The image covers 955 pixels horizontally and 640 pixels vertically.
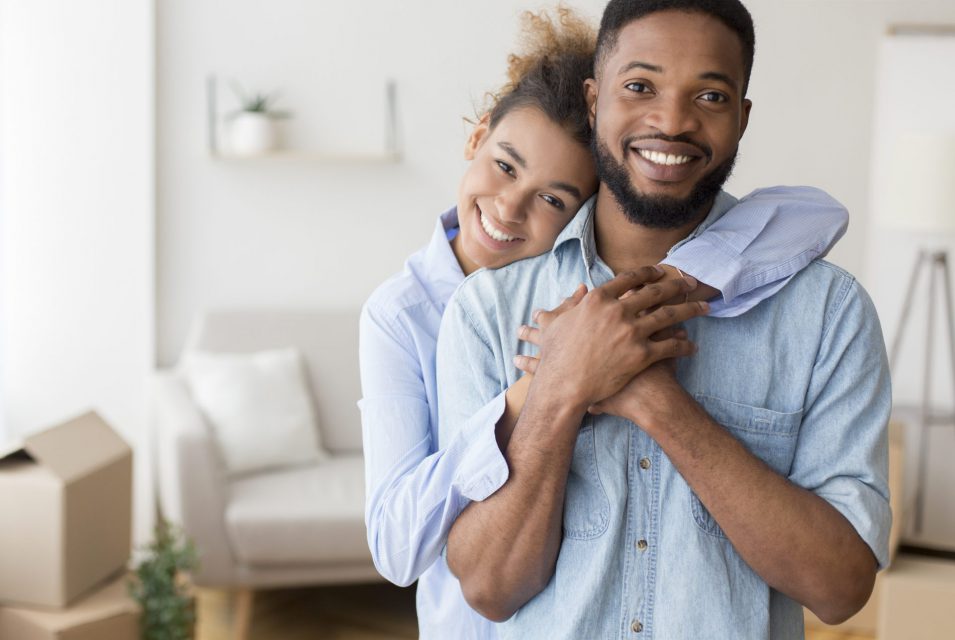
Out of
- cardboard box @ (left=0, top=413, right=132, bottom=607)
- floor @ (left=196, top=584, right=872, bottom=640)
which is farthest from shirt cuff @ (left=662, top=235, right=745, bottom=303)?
floor @ (left=196, top=584, right=872, bottom=640)

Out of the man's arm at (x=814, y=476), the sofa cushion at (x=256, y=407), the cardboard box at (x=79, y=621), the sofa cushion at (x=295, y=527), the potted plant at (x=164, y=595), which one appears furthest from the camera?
the sofa cushion at (x=256, y=407)

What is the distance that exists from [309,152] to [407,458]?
2881 mm

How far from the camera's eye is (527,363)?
43.3 inches

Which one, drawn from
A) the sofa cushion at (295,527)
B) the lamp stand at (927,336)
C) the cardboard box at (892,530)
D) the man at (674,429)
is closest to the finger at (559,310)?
the man at (674,429)

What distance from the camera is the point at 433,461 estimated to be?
1.17 meters

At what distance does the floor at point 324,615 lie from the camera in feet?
Answer: 10.8

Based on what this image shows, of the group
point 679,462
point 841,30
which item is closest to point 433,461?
point 679,462

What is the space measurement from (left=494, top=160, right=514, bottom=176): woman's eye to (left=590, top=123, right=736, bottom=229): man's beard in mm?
250

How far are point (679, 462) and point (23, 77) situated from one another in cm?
340

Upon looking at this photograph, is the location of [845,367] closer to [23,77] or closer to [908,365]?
[908,365]

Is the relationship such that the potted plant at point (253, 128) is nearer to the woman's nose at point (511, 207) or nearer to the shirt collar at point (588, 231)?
the woman's nose at point (511, 207)

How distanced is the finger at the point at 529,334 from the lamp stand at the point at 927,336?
307 centimetres

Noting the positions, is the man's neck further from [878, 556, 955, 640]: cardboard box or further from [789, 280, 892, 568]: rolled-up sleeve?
[878, 556, 955, 640]: cardboard box

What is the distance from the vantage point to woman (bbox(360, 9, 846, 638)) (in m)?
1.12
